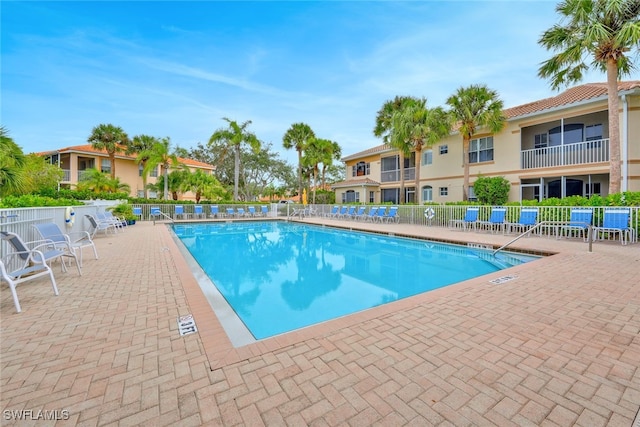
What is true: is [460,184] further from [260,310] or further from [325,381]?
[325,381]

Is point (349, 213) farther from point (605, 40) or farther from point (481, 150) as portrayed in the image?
point (605, 40)

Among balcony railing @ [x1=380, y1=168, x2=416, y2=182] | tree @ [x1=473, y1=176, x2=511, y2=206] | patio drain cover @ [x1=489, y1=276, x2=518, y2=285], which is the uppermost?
balcony railing @ [x1=380, y1=168, x2=416, y2=182]

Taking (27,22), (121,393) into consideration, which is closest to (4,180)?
(27,22)

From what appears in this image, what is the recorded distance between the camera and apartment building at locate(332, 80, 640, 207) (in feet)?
43.6

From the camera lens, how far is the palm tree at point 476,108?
16.1 meters

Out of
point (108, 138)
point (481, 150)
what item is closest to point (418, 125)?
point (481, 150)

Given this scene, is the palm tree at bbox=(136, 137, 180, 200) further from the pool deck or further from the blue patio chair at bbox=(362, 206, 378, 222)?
the pool deck

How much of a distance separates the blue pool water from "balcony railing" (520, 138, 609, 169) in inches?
412

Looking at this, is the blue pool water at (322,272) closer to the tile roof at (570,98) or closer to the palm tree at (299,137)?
the tile roof at (570,98)

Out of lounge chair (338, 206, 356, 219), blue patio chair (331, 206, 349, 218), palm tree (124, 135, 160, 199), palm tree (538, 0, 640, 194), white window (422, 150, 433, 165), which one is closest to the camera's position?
palm tree (538, 0, 640, 194)

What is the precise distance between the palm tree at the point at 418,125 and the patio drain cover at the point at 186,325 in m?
17.2

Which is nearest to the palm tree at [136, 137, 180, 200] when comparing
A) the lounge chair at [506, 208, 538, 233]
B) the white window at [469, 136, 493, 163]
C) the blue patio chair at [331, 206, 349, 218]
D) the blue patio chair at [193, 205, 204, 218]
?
the blue patio chair at [193, 205, 204, 218]

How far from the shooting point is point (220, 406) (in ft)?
6.15

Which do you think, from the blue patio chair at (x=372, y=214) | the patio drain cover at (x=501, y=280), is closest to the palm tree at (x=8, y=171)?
the patio drain cover at (x=501, y=280)
